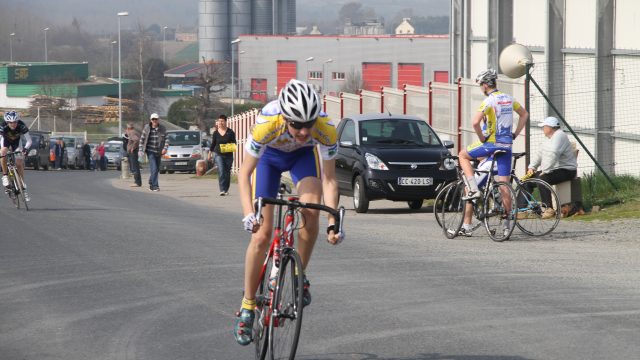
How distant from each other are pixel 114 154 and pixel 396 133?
4653 cm

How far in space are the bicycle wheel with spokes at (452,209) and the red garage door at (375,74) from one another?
368 feet

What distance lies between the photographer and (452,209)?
15.4 m

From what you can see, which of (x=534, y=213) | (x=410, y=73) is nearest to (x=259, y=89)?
(x=410, y=73)

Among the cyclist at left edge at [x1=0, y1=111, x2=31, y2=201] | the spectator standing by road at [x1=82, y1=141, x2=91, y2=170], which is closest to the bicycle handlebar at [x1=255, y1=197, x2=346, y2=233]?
the cyclist at left edge at [x1=0, y1=111, x2=31, y2=201]

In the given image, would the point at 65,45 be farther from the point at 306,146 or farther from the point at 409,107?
the point at 306,146

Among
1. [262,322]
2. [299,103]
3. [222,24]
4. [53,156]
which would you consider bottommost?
[53,156]

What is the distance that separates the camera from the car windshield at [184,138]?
5309cm

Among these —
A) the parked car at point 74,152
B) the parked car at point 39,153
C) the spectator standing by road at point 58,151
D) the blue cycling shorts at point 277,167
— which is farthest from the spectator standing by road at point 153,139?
the parked car at point 74,152

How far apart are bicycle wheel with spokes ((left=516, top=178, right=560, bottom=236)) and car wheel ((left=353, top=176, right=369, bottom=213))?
16.9ft

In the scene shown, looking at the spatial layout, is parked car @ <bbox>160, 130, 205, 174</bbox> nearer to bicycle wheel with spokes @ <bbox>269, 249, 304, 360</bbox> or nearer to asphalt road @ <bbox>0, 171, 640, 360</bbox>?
asphalt road @ <bbox>0, 171, 640, 360</bbox>

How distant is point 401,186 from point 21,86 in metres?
116

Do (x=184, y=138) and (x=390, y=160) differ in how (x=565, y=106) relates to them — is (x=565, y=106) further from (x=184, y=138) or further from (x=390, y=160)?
(x=184, y=138)

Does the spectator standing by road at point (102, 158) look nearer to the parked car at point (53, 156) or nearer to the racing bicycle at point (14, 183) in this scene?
the parked car at point (53, 156)

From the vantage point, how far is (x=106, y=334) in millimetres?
8953
